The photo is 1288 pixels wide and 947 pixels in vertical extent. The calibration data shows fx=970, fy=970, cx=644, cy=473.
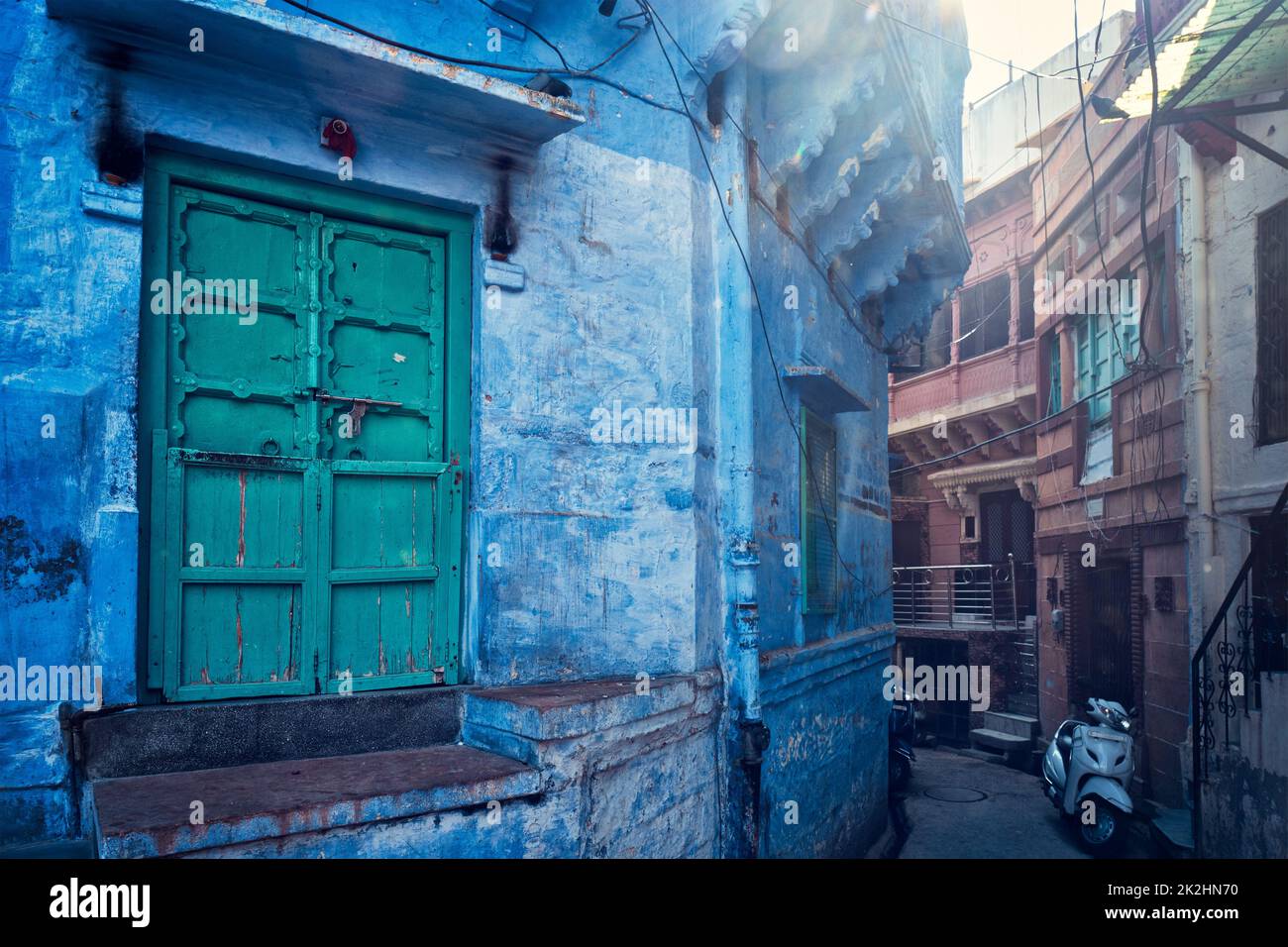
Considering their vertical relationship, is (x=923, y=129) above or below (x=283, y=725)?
above

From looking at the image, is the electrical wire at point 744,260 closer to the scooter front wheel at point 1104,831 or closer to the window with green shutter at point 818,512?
the window with green shutter at point 818,512

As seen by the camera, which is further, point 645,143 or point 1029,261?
point 1029,261

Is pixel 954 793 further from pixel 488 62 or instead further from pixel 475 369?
pixel 488 62

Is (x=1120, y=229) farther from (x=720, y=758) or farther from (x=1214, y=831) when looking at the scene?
(x=720, y=758)

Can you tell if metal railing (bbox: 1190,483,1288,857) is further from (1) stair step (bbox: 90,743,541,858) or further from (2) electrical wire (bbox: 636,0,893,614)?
(1) stair step (bbox: 90,743,541,858)

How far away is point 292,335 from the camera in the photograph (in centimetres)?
391

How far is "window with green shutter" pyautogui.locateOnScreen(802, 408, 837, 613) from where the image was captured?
21.9 ft

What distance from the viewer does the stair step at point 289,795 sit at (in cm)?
277

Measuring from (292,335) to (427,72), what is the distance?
3.81ft

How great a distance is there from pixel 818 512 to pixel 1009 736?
368 inches

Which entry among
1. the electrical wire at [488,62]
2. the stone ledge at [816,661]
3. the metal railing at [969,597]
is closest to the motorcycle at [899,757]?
the stone ledge at [816,661]

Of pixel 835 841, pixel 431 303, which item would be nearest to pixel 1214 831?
pixel 835 841
